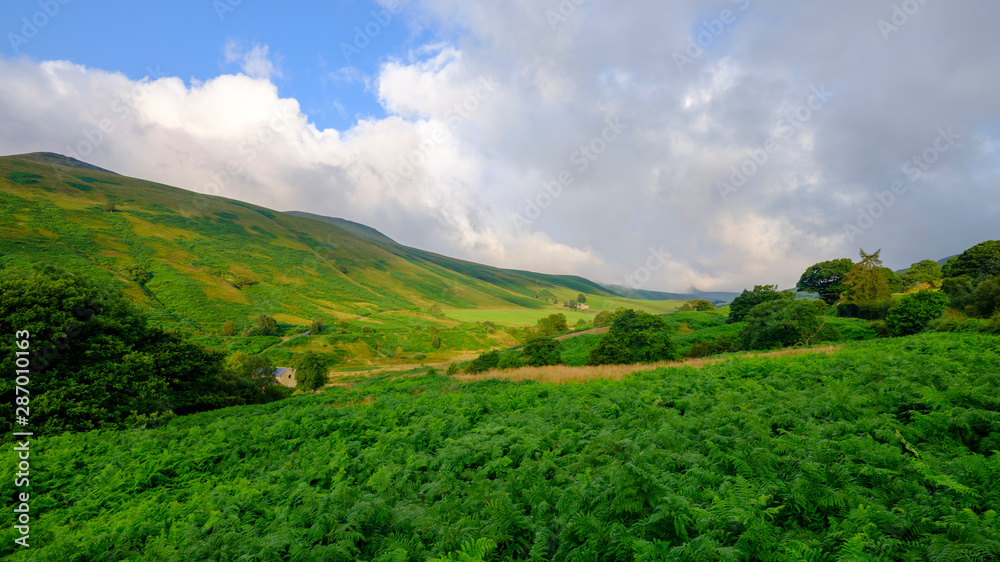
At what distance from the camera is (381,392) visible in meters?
21.9

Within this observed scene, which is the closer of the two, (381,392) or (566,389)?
(566,389)

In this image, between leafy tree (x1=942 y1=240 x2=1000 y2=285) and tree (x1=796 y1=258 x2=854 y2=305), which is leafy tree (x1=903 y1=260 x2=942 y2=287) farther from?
tree (x1=796 y1=258 x2=854 y2=305)

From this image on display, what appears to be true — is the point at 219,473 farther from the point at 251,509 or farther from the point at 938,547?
the point at 938,547

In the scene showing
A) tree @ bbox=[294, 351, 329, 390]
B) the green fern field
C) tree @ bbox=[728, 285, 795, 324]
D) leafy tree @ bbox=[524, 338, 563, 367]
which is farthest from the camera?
tree @ bbox=[728, 285, 795, 324]

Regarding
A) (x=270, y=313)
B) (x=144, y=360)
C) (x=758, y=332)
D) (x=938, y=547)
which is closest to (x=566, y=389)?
(x=938, y=547)

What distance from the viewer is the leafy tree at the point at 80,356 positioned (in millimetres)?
16078

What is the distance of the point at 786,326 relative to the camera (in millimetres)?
37500

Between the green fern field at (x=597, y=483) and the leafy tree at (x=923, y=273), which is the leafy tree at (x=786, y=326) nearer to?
the green fern field at (x=597, y=483)

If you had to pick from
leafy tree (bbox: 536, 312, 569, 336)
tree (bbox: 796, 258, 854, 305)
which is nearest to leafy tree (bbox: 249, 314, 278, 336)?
leafy tree (bbox: 536, 312, 569, 336)

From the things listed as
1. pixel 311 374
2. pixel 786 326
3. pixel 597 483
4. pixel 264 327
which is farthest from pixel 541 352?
pixel 264 327

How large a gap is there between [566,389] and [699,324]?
6064 centimetres

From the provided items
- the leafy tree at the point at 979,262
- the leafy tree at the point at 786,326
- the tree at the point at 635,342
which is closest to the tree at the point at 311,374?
the tree at the point at 635,342

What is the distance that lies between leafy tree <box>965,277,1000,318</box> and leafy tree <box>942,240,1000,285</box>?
2331 centimetres

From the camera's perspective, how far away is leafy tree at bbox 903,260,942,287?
65.1 metres
